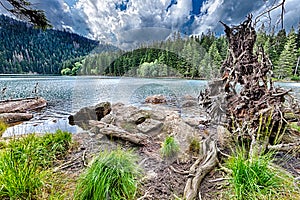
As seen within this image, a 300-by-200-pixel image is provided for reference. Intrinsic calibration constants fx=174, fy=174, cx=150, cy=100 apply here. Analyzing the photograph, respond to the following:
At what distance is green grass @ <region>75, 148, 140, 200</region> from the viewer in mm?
1739

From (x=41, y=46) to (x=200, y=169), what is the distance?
13.7 meters

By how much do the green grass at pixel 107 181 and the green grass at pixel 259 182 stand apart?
1062mm

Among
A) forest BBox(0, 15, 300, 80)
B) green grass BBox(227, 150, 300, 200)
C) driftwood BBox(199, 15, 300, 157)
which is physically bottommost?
green grass BBox(227, 150, 300, 200)

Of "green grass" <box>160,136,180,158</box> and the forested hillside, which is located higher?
the forested hillside

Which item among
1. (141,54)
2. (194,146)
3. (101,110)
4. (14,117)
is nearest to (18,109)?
(14,117)

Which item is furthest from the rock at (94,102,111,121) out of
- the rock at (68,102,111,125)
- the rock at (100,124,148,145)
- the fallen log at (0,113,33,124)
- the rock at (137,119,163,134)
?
the fallen log at (0,113,33,124)

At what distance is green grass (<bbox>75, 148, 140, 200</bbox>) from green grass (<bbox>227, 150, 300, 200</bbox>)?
1.06 metres

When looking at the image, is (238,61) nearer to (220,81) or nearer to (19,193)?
(220,81)

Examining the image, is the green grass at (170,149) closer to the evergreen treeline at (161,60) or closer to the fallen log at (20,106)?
the evergreen treeline at (161,60)

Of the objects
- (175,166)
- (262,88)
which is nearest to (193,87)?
(262,88)

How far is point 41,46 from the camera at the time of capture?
39.9ft

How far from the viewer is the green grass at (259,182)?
1514 mm

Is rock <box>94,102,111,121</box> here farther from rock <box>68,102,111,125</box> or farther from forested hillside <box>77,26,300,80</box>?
forested hillside <box>77,26,300,80</box>

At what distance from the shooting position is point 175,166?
9.51 ft
